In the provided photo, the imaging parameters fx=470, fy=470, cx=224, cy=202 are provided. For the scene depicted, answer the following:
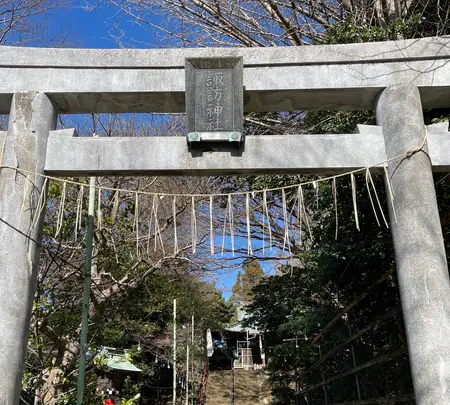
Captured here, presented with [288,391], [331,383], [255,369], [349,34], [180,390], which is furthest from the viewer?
[255,369]

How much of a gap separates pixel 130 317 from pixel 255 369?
14.2 meters

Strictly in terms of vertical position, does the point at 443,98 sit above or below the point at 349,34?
below

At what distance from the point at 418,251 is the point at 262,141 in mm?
1453

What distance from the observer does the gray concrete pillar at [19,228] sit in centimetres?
333

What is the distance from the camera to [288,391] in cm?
1348

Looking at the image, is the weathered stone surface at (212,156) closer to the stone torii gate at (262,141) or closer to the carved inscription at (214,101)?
the stone torii gate at (262,141)

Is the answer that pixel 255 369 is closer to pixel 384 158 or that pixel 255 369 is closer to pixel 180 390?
pixel 180 390

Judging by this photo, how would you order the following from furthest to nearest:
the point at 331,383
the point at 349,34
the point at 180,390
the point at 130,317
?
the point at 180,390 → the point at 130,317 → the point at 331,383 → the point at 349,34

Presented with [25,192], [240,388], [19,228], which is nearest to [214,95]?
[25,192]

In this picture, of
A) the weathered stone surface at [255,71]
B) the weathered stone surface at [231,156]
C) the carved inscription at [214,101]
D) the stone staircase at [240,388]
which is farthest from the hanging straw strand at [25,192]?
the stone staircase at [240,388]

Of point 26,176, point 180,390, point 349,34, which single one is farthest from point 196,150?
point 180,390

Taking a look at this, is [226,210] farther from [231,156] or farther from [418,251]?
[418,251]

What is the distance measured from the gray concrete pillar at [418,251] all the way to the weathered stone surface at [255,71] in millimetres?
251

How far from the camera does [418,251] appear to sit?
340cm
